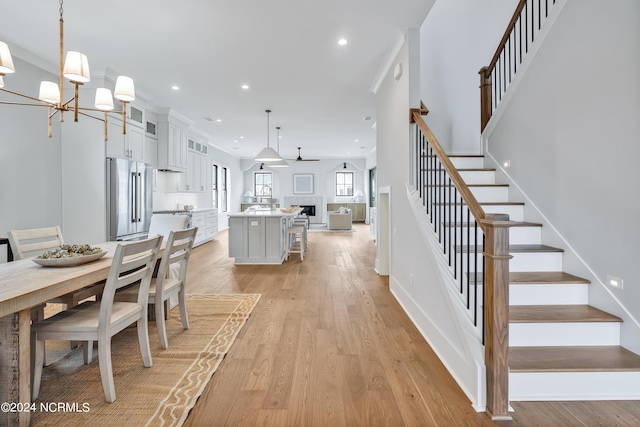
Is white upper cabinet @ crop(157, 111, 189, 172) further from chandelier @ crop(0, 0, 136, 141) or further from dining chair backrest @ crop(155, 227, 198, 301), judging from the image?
dining chair backrest @ crop(155, 227, 198, 301)

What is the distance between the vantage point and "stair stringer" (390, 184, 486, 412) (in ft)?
5.57

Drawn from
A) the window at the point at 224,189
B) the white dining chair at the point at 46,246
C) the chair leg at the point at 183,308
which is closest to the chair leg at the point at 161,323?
the chair leg at the point at 183,308

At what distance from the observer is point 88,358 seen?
211 centimetres

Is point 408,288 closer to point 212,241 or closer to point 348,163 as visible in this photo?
point 212,241

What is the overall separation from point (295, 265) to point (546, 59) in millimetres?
4300

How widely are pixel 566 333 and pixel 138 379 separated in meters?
2.78

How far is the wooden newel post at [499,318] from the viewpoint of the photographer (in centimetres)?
159

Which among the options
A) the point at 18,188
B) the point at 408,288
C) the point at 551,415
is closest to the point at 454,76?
the point at 408,288

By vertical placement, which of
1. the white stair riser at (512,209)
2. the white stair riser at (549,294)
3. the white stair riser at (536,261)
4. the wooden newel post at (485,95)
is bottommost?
the white stair riser at (549,294)

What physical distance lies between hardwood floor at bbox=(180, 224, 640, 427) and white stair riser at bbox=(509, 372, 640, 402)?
45mm

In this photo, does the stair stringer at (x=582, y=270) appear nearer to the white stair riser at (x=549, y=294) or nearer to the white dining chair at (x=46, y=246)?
the white stair riser at (x=549, y=294)

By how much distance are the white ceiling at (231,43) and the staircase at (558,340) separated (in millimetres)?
2443

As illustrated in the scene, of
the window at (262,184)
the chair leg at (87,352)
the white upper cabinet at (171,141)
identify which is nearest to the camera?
the chair leg at (87,352)

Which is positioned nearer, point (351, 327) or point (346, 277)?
point (351, 327)
